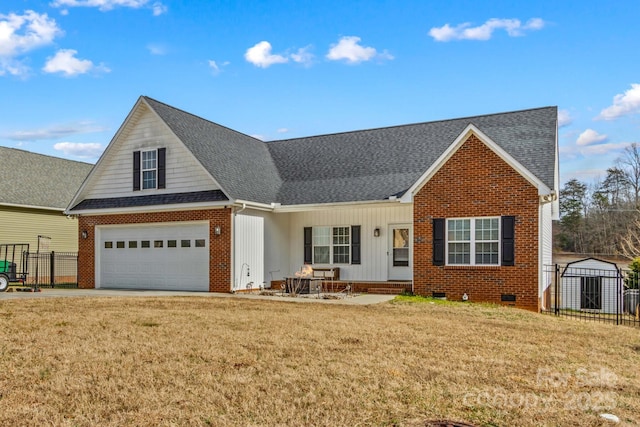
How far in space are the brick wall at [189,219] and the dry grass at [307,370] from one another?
624 cm

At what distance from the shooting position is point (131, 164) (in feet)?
68.2

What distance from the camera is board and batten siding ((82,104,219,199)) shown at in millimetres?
19406

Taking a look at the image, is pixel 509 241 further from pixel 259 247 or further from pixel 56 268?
pixel 56 268

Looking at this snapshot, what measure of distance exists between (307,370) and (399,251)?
12645 millimetres

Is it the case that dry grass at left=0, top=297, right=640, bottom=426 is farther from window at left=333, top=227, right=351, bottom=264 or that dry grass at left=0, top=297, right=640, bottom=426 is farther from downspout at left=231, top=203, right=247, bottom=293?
window at left=333, top=227, right=351, bottom=264

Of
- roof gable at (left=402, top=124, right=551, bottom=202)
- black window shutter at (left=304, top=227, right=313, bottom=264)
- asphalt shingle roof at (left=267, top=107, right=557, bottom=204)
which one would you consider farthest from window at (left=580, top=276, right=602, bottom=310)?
black window shutter at (left=304, top=227, right=313, bottom=264)

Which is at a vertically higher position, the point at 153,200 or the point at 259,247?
the point at 153,200

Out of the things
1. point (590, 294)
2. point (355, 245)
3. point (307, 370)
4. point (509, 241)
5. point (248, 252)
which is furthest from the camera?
point (590, 294)

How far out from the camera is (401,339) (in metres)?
9.59

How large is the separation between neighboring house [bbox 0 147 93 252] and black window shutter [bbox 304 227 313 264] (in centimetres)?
1132

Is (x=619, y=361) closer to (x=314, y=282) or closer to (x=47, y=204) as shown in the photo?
(x=314, y=282)

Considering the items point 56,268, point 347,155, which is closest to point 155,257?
point 347,155

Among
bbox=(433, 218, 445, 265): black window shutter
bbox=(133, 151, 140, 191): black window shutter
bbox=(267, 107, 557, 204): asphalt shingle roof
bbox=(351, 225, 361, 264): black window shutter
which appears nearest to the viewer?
bbox=(433, 218, 445, 265): black window shutter

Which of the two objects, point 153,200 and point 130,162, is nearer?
point 153,200
